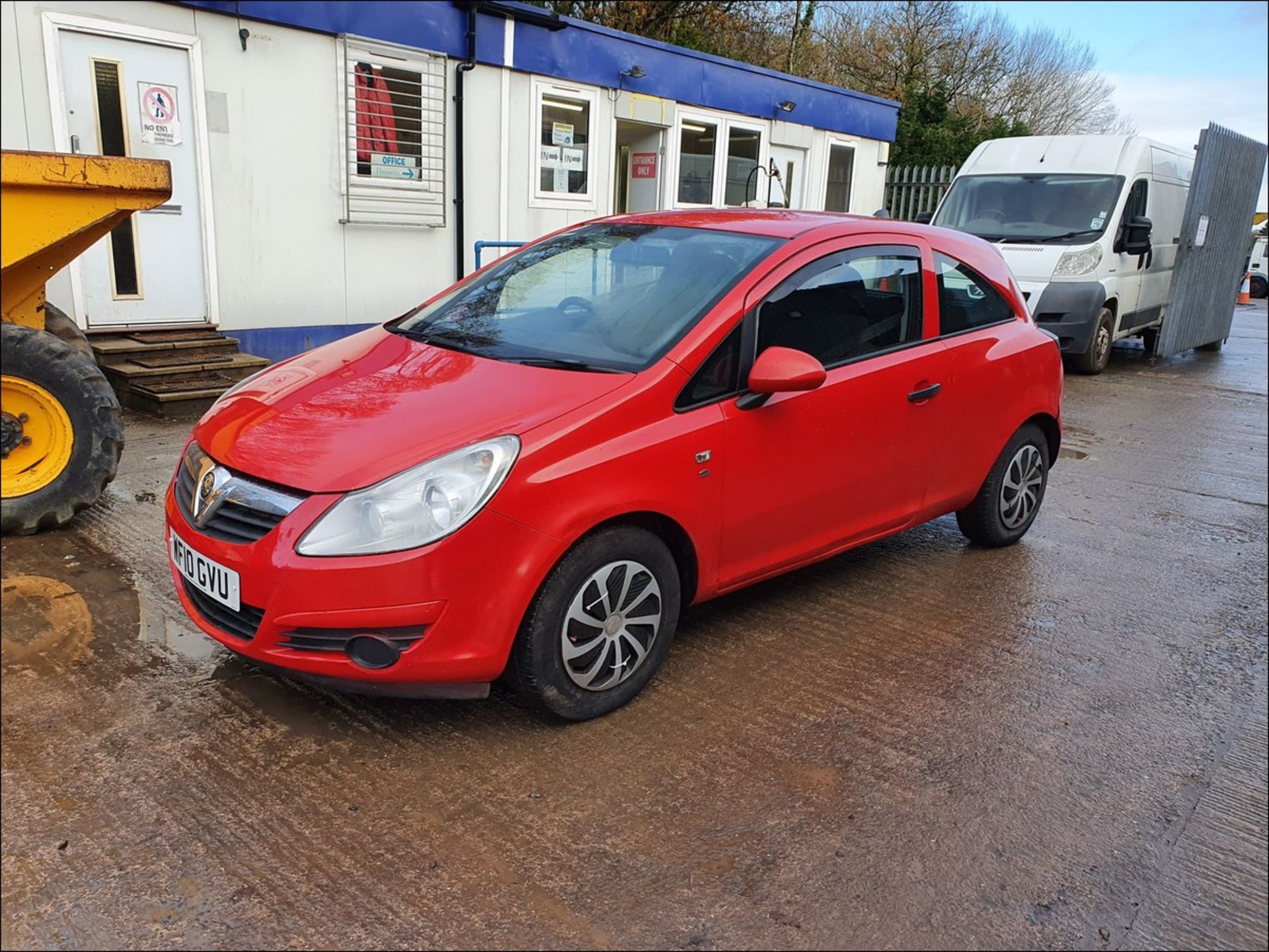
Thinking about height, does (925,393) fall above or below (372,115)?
below

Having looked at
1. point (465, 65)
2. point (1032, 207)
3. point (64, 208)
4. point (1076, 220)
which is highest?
point (465, 65)

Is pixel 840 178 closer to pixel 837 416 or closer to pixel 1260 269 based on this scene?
pixel 837 416

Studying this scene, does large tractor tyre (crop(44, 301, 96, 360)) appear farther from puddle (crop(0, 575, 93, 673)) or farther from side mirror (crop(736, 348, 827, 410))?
side mirror (crop(736, 348, 827, 410))

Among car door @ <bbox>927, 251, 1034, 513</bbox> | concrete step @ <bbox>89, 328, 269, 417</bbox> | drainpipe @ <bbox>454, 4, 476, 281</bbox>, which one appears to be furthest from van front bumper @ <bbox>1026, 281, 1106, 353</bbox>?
concrete step @ <bbox>89, 328, 269, 417</bbox>

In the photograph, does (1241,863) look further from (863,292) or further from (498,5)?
(498,5)

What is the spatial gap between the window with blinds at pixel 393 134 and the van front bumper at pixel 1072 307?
654 cm

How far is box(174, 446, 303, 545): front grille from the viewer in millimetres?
2852

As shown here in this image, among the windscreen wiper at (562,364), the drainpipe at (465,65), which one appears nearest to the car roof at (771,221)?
the windscreen wiper at (562,364)

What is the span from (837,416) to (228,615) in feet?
7.48

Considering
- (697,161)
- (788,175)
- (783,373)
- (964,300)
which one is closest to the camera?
(783,373)

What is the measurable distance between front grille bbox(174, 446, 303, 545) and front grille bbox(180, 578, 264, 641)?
0.67ft

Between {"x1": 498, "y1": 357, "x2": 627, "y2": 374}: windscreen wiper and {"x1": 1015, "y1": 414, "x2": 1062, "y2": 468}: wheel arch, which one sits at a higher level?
{"x1": 498, "y1": 357, "x2": 627, "y2": 374}: windscreen wiper

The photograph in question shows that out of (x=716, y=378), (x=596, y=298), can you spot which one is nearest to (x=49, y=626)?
(x=596, y=298)

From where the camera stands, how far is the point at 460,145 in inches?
378
